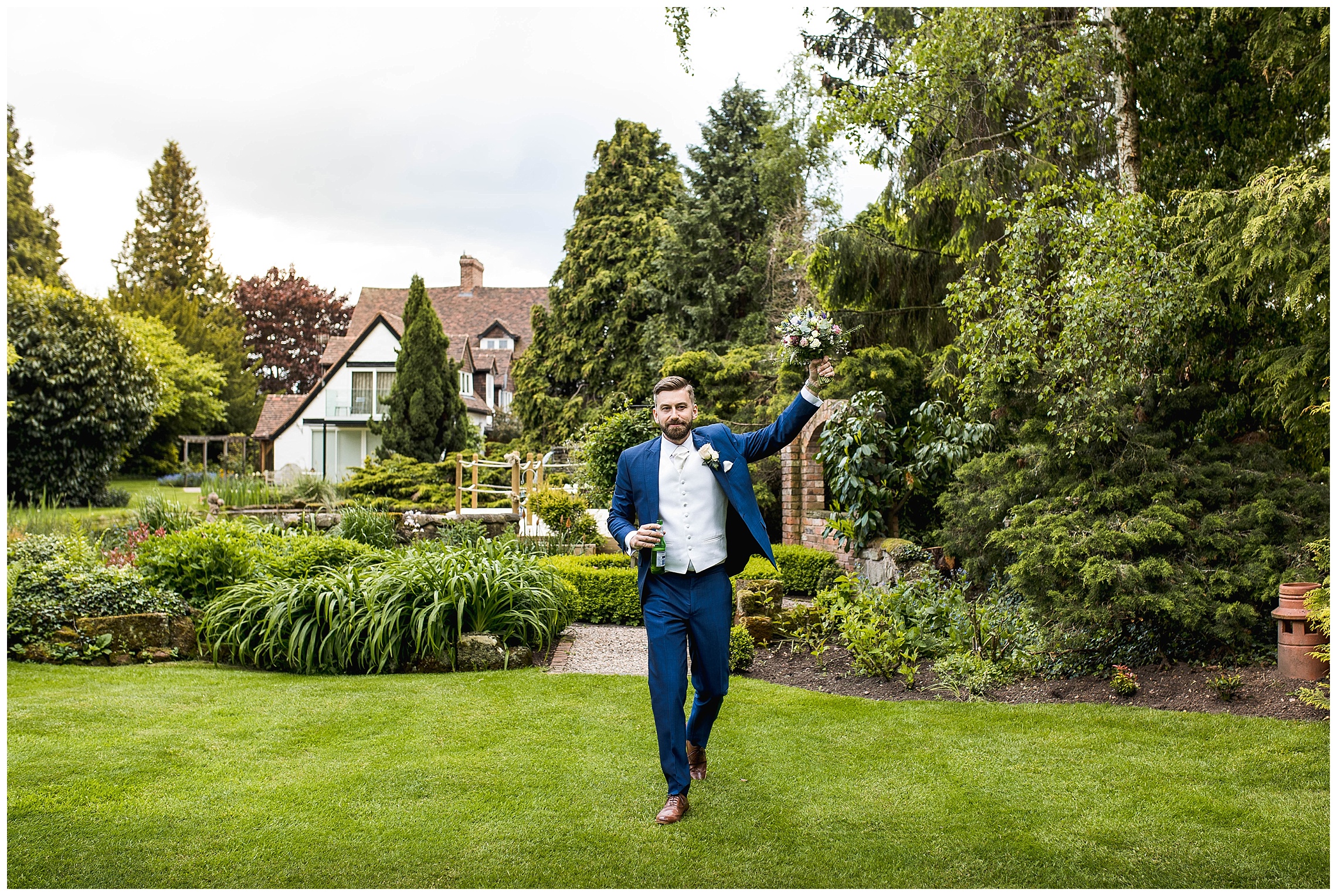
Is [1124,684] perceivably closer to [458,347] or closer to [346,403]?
[346,403]

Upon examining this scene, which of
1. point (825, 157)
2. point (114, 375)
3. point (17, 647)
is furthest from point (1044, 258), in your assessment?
point (114, 375)

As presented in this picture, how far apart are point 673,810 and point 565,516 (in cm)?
824

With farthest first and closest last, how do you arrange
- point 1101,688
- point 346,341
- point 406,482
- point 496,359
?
point 496,359 → point 346,341 → point 406,482 → point 1101,688

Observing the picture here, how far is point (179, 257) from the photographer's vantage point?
132ft

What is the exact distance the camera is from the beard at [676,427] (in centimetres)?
379

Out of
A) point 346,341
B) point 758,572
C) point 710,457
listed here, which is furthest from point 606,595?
point 346,341

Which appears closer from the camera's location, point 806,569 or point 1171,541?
point 1171,541

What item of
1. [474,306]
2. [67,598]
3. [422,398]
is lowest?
[67,598]

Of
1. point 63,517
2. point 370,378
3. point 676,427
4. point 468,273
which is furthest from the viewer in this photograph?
point 468,273

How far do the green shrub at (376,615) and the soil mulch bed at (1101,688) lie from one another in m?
1.93

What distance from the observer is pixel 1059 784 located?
3887mm

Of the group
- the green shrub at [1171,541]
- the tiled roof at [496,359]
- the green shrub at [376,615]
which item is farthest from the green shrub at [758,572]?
the tiled roof at [496,359]

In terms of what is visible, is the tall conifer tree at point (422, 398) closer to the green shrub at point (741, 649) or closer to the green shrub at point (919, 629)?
the green shrub at point (919, 629)

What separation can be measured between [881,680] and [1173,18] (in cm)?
583
